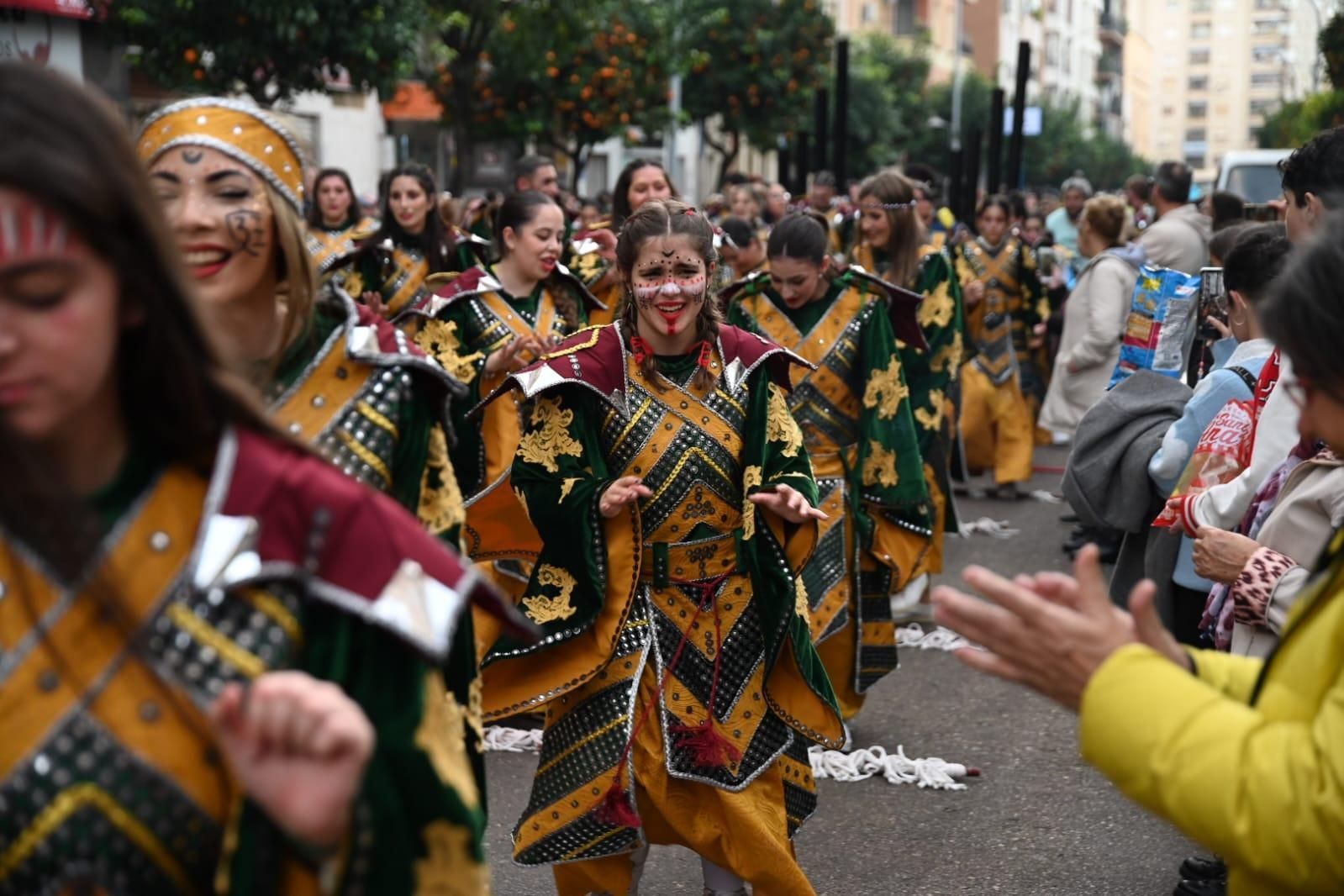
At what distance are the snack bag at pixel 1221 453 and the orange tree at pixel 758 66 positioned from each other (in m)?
25.1

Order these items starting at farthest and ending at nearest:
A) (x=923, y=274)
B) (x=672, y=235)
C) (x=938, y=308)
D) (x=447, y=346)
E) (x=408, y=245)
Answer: (x=408, y=245) < (x=923, y=274) < (x=938, y=308) < (x=447, y=346) < (x=672, y=235)

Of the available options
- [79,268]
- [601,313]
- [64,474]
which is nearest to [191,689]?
[64,474]

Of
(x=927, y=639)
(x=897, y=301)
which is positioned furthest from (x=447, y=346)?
(x=927, y=639)

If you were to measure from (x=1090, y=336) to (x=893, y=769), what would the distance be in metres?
4.22

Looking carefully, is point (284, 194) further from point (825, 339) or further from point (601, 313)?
point (601, 313)

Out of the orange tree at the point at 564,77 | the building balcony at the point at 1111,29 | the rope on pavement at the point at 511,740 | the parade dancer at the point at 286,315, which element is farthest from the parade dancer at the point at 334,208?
the building balcony at the point at 1111,29

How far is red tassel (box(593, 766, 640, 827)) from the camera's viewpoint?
13.4ft

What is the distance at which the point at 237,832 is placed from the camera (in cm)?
170

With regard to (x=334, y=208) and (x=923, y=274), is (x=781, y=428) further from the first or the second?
(x=334, y=208)

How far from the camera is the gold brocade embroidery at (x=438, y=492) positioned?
2955 millimetres

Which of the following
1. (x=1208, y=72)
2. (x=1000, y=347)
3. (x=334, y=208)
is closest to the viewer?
(x=334, y=208)

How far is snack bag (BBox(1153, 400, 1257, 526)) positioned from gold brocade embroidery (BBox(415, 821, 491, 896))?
2.68m

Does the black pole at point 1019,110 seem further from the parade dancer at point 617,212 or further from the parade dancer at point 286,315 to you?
the parade dancer at point 286,315

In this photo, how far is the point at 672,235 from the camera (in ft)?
14.2
